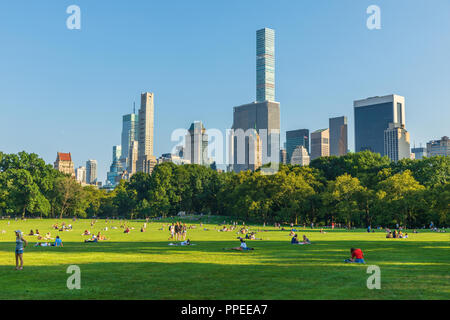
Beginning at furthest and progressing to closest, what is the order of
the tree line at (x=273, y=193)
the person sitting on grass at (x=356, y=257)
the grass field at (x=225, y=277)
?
1. the tree line at (x=273, y=193)
2. the person sitting on grass at (x=356, y=257)
3. the grass field at (x=225, y=277)

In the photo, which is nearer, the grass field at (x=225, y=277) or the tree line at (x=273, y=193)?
the grass field at (x=225, y=277)

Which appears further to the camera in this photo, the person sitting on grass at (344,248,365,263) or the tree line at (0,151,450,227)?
the tree line at (0,151,450,227)

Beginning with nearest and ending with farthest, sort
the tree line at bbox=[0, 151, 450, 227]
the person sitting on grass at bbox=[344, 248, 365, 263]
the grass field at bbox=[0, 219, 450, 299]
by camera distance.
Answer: the grass field at bbox=[0, 219, 450, 299] → the person sitting on grass at bbox=[344, 248, 365, 263] → the tree line at bbox=[0, 151, 450, 227]

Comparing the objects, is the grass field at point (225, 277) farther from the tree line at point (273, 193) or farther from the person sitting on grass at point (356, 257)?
the tree line at point (273, 193)

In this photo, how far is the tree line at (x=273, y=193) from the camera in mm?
75938

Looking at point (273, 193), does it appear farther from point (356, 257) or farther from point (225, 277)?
point (225, 277)

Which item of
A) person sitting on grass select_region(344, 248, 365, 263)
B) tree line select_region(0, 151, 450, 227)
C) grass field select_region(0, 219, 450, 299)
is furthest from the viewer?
tree line select_region(0, 151, 450, 227)

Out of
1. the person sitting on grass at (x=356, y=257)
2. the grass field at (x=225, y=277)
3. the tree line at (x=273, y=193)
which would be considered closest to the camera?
the grass field at (x=225, y=277)

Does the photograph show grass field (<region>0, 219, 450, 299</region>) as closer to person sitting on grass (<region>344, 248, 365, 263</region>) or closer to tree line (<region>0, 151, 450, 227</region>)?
person sitting on grass (<region>344, 248, 365, 263</region>)

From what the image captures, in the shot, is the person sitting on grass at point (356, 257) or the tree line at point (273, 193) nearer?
the person sitting on grass at point (356, 257)

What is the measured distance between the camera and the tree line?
2990 inches

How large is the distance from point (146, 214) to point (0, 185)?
39.6 meters

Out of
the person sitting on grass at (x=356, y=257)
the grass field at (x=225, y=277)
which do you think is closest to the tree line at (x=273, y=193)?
the person sitting on grass at (x=356, y=257)

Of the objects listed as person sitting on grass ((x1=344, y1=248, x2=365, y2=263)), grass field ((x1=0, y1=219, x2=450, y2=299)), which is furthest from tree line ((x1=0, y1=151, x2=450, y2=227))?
grass field ((x1=0, y1=219, x2=450, y2=299))
